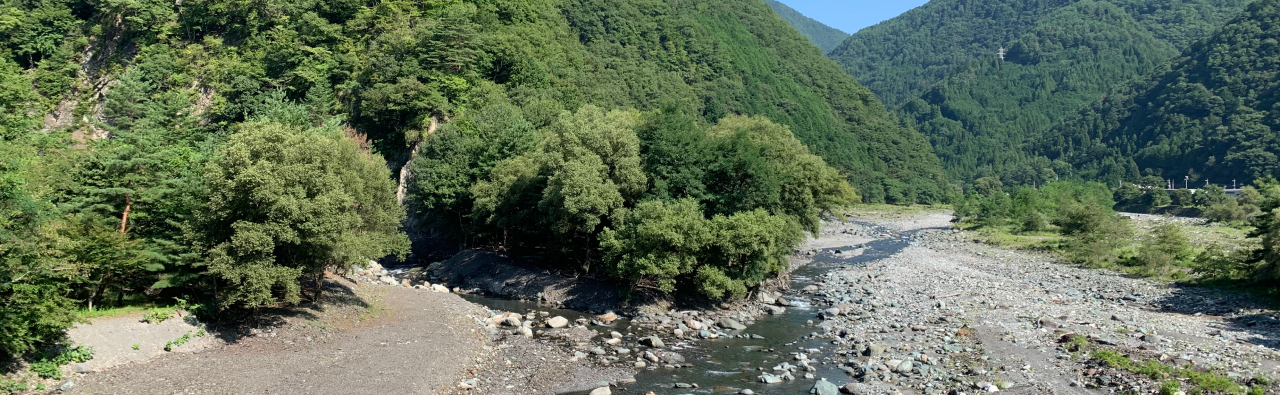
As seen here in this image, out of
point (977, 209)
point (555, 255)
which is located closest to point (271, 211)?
point (555, 255)

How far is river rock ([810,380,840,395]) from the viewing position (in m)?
25.5

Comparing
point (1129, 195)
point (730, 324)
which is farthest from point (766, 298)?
point (1129, 195)

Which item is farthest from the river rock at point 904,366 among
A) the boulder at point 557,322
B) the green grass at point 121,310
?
the green grass at point 121,310

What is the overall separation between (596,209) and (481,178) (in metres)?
16.9

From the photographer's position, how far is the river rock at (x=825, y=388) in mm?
25458

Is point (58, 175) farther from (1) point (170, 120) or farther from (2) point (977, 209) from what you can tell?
(2) point (977, 209)

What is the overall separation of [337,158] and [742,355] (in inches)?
802

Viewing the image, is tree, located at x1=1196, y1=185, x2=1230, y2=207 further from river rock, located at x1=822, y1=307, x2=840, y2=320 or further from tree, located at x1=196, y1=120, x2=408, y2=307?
tree, located at x1=196, y1=120, x2=408, y2=307

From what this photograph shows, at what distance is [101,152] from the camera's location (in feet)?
90.2

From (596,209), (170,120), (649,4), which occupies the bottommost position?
(596,209)

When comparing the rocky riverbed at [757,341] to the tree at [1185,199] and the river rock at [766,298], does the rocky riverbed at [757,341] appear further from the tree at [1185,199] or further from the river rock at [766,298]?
the tree at [1185,199]

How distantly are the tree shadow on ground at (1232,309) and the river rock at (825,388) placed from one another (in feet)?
64.9

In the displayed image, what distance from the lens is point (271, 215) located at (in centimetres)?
2639

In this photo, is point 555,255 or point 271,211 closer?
point 271,211
